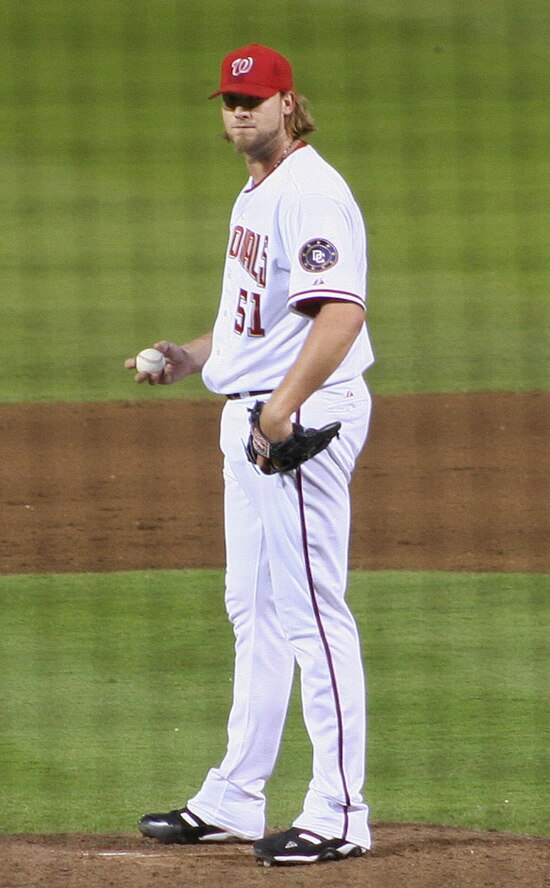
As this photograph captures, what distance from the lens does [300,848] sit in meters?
3.31

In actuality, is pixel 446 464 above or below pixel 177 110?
below

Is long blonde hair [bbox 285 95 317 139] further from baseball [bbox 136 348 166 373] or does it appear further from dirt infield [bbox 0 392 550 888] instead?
dirt infield [bbox 0 392 550 888]

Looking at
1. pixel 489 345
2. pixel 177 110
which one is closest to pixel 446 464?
pixel 489 345

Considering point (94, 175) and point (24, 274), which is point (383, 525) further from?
point (94, 175)

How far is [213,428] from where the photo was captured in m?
8.88

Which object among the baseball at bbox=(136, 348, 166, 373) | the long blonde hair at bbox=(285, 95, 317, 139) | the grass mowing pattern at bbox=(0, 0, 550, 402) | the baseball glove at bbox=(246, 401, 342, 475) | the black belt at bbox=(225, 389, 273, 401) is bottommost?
the baseball glove at bbox=(246, 401, 342, 475)

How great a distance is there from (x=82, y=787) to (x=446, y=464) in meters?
4.33

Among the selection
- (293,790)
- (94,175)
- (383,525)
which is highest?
(94,175)

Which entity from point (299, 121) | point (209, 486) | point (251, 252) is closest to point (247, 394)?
point (251, 252)

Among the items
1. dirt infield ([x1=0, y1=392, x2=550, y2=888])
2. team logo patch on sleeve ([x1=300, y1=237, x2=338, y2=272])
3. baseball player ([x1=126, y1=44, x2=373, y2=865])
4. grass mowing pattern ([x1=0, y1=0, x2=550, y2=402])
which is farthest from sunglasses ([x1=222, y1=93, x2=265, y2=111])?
grass mowing pattern ([x1=0, y1=0, x2=550, y2=402])

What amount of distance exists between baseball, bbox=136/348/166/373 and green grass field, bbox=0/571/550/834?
1091 millimetres

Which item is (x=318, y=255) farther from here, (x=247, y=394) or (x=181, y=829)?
(x=181, y=829)

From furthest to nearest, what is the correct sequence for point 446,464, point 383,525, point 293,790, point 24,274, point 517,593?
point 24,274 < point 446,464 < point 383,525 < point 517,593 < point 293,790

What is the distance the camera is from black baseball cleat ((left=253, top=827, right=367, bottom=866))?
130 inches
